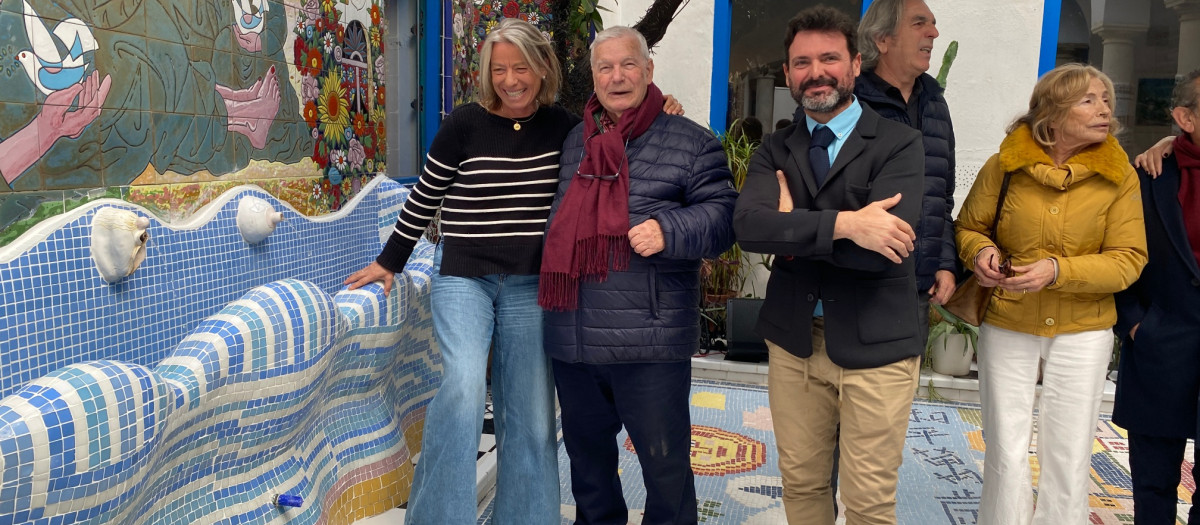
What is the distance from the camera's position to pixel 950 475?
155 inches

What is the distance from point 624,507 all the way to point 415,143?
224cm

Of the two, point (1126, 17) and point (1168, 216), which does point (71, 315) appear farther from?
point (1126, 17)

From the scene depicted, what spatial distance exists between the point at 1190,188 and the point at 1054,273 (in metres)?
0.60

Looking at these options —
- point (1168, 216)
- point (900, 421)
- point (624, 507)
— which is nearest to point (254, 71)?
point (624, 507)

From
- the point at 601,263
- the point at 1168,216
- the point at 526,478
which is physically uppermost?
the point at 1168,216

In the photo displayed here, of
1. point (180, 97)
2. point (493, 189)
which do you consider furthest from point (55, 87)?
point (493, 189)

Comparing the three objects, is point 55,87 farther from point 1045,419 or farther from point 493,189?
point 1045,419

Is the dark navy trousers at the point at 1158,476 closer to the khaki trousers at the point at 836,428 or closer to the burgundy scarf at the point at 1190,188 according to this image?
the burgundy scarf at the point at 1190,188

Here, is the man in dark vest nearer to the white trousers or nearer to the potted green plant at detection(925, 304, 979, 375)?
the white trousers

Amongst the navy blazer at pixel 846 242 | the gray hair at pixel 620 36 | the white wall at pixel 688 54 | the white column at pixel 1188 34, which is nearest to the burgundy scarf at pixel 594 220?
the gray hair at pixel 620 36

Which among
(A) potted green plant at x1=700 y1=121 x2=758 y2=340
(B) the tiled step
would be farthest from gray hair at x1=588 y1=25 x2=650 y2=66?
(A) potted green plant at x1=700 y1=121 x2=758 y2=340

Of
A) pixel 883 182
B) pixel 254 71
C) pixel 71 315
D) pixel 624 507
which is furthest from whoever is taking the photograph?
pixel 624 507

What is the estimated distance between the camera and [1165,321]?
2727mm

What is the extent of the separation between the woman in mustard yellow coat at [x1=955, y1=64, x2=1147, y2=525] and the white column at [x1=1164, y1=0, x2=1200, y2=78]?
12.5 feet
